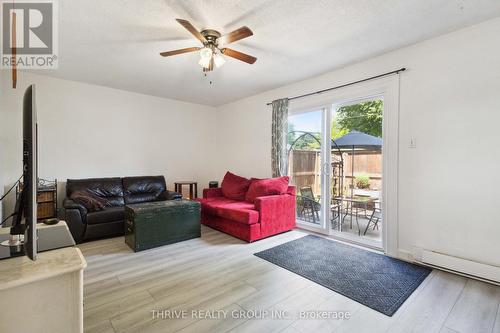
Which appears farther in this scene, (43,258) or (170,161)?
(170,161)

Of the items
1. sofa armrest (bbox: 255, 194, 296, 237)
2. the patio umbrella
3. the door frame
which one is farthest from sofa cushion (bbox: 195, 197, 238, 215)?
the door frame

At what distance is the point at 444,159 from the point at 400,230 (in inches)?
38.8

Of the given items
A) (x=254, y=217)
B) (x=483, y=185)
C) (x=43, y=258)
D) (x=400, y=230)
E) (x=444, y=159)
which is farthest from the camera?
(x=254, y=217)

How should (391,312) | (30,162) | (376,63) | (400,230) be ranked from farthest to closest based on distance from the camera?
1. (376,63)
2. (400,230)
3. (391,312)
4. (30,162)

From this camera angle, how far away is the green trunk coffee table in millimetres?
3025

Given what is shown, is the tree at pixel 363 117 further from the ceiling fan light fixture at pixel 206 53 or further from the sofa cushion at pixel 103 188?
the sofa cushion at pixel 103 188

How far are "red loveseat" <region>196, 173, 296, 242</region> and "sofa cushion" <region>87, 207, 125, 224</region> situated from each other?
1.32 m

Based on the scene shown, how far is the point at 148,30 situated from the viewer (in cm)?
246

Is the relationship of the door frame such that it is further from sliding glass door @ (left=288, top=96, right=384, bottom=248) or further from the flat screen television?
the flat screen television

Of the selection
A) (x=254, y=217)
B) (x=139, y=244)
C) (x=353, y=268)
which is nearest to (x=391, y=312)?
(x=353, y=268)

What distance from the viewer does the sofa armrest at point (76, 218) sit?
3.13 metres

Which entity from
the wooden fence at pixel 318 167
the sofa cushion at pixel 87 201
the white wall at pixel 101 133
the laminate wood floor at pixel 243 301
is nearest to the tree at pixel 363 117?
the wooden fence at pixel 318 167

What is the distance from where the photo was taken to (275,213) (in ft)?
12.0

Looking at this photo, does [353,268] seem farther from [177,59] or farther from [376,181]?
[177,59]
